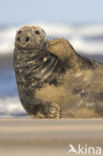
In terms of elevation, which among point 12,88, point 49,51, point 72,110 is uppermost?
point 49,51

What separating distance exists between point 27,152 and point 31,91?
226cm

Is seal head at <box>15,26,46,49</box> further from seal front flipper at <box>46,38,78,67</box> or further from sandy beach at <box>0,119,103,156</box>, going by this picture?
sandy beach at <box>0,119,103,156</box>

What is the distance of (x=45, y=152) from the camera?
4172mm

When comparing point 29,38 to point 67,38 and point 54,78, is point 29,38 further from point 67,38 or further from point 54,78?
point 67,38

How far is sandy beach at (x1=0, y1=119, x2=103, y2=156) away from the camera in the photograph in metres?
4.23

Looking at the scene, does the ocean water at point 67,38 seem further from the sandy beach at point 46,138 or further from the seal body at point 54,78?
the sandy beach at point 46,138

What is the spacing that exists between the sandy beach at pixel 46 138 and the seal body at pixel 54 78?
5.23 ft

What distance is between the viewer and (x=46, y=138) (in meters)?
4.34

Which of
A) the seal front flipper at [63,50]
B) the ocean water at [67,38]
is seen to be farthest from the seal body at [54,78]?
the ocean water at [67,38]

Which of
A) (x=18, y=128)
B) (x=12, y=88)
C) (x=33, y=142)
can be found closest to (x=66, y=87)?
(x=18, y=128)

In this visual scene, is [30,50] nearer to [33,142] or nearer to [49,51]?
[49,51]

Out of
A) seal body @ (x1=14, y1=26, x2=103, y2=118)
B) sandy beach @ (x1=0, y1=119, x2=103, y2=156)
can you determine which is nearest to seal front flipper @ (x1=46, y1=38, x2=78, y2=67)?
seal body @ (x1=14, y1=26, x2=103, y2=118)

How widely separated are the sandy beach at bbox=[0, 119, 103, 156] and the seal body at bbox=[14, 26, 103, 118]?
1.59 m

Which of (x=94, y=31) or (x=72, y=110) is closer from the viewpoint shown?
(x=72, y=110)
